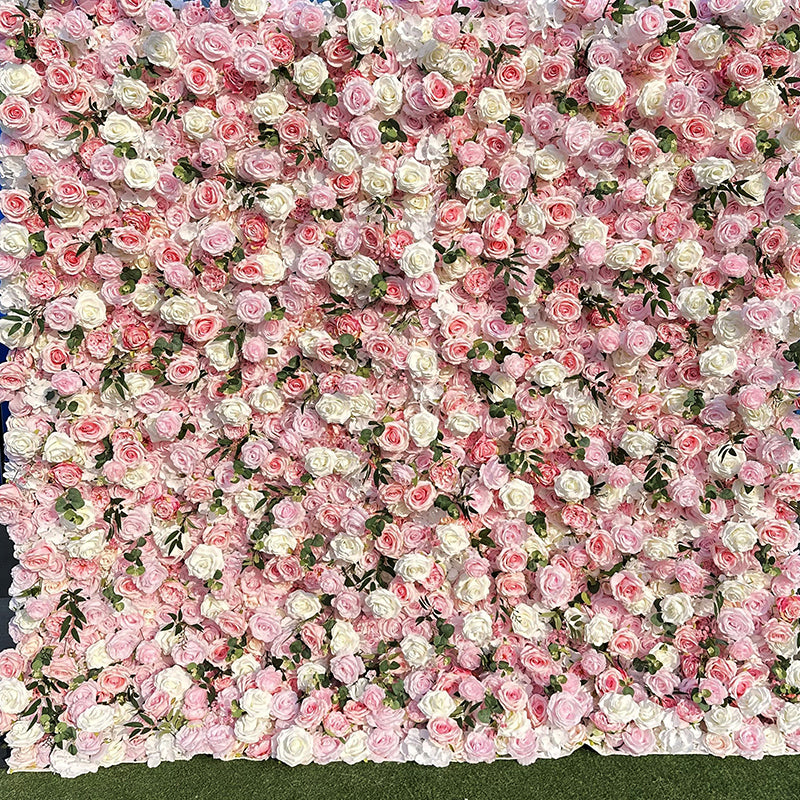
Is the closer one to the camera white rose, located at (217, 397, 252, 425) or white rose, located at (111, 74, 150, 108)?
white rose, located at (111, 74, 150, 108)

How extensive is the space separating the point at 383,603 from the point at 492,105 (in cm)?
174

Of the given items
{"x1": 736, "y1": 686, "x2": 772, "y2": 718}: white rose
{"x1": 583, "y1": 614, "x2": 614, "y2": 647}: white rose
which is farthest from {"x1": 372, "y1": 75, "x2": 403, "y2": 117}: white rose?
{"x1": 736, "y1": 686, "x2": 772, "y2": 718}: white rose

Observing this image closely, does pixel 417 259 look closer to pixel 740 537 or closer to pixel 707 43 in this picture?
pixel 707 43

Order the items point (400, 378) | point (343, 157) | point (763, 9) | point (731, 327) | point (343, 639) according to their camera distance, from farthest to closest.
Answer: point (343, 639), point (400, 378), point (731, 327), point (343, 157), point (763, 9)

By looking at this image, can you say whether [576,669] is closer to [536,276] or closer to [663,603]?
[663,603]

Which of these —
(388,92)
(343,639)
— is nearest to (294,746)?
(343,639)

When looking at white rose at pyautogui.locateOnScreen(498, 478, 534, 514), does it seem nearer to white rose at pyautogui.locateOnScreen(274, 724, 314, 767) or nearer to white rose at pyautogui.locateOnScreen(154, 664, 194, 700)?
white rose at pyautogui.locateOnScreen(274, 724, 314, 767)

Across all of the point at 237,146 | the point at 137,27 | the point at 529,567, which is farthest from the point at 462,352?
the point at 137,27

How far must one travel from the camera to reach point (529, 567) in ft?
7.80

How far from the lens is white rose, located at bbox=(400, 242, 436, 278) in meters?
2.04

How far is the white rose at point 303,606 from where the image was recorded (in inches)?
93.6

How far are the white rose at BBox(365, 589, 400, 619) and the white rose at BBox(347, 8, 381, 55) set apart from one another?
1.85 metres

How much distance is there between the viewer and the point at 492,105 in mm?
2021

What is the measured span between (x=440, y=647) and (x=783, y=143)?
210 cm
